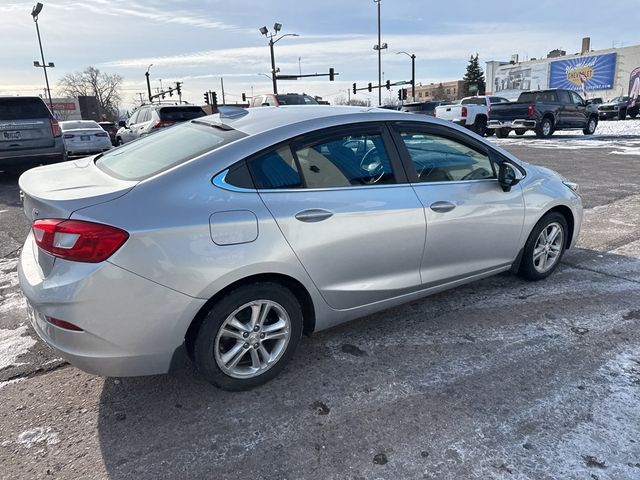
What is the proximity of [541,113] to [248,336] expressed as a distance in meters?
20.8

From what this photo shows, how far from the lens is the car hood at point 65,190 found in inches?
93.0

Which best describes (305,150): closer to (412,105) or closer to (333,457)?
(333,457)

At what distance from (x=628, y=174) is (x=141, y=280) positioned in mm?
11007

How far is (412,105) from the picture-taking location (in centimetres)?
2320

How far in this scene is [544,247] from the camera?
430cm

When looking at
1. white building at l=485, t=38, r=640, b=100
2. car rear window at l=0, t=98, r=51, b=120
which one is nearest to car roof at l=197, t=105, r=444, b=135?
car rear window at l=0, t=98, r=51, b=120

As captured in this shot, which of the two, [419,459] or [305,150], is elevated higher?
[305,150]

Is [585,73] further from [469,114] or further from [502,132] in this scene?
[469,114]

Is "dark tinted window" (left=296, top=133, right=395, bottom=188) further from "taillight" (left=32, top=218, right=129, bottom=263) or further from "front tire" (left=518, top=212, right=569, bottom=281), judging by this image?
"front tire" (left=518, top=212, right=569, bottom=281)

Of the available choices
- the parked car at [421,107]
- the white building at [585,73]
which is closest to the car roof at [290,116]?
the parked car at [421,107]

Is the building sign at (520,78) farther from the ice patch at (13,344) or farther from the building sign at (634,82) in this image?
the ice patch at (13,344)

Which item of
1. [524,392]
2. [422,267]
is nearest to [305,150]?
[422,267]

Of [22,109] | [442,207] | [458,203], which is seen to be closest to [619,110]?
[22,109]

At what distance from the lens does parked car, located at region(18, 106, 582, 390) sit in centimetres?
232
